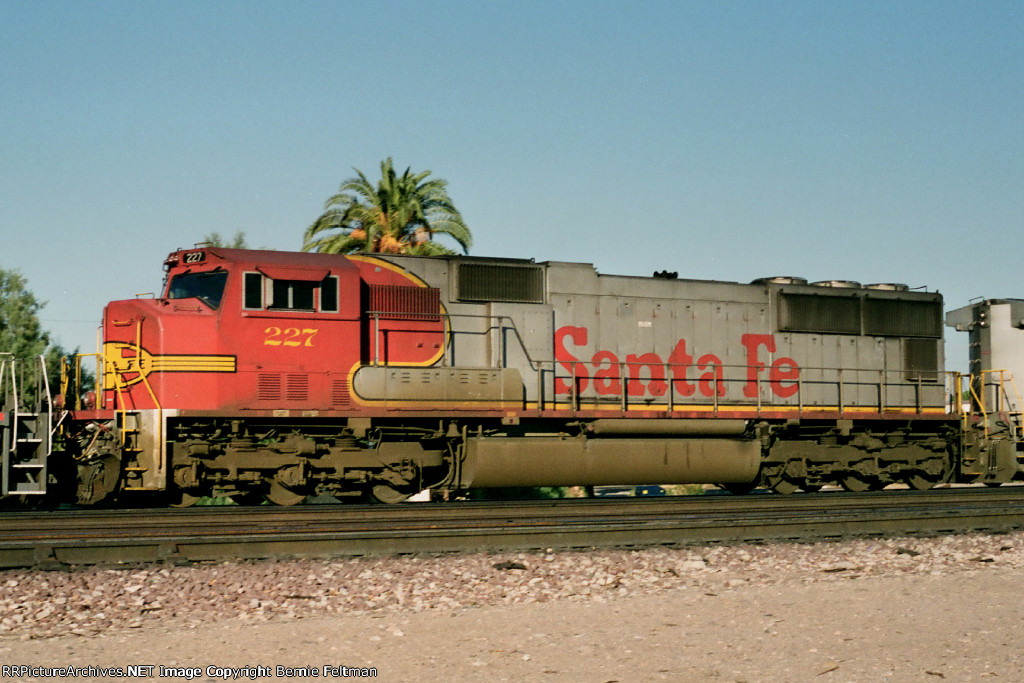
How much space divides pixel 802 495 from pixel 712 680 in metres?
10.4

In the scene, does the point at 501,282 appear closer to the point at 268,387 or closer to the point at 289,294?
the point at 289,294

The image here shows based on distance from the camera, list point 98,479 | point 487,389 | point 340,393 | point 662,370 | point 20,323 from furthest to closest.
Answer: point 20,323
point 662,370
point 487,389
point 340,393
point 98,479

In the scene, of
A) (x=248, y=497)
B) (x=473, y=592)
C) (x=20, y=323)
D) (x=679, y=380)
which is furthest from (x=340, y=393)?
(x=20, y=323)

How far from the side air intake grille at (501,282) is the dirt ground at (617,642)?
7702 mm

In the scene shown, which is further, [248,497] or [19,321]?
[19,321]

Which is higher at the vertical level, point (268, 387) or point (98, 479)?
point (268, 387)

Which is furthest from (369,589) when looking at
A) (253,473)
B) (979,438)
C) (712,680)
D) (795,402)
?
(979,438)

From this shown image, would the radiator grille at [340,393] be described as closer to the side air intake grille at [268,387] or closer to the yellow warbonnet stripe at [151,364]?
the side air intake grille at [268,387]

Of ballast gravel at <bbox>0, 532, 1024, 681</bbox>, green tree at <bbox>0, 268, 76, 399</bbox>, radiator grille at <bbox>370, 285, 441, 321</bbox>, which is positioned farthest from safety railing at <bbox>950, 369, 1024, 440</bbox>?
green tree at <bbox>0, 268, 76, 399</bbox>

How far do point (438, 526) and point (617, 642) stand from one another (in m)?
4.50

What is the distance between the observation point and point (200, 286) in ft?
44.9

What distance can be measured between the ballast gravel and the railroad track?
0.97 feet

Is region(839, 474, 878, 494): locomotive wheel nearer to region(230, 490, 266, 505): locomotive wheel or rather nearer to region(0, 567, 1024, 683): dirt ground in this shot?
region(0, 567, 1024, 683): dirt ground

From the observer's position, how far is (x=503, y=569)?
888cm
